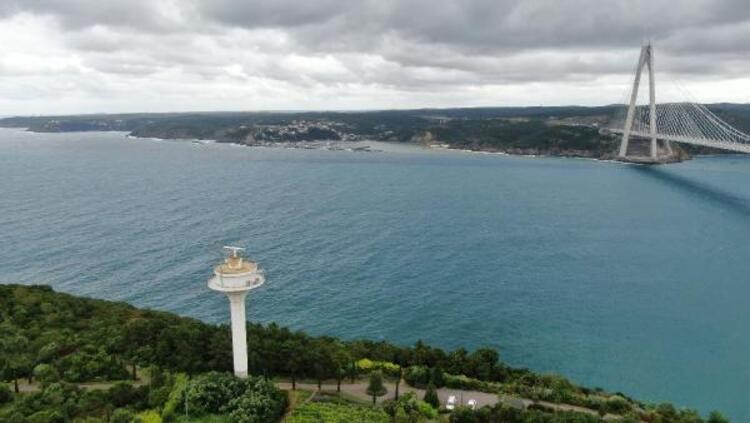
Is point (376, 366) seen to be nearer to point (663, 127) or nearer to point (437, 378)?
point (437, 378)

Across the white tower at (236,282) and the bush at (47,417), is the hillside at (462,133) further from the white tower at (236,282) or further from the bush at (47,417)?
the bush at (47,417)

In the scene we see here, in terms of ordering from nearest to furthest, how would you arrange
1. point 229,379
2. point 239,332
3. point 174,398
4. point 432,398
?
point 174,398 → point 432,398 → point 229,379 → point 239,332

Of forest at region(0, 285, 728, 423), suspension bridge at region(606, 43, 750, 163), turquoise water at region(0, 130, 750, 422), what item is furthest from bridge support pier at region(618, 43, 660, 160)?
forest at region(0, 285, 728, 423)

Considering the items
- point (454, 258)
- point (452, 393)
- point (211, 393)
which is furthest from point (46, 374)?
point (454, 258)

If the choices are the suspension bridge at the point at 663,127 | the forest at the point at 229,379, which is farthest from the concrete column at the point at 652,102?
the forest at the point at 229,379

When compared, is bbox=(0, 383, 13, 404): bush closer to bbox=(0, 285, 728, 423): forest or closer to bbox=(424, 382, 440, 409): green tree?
bbox=(0, 285, 728, 423): forest

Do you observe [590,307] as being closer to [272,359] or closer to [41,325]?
[272,359]
